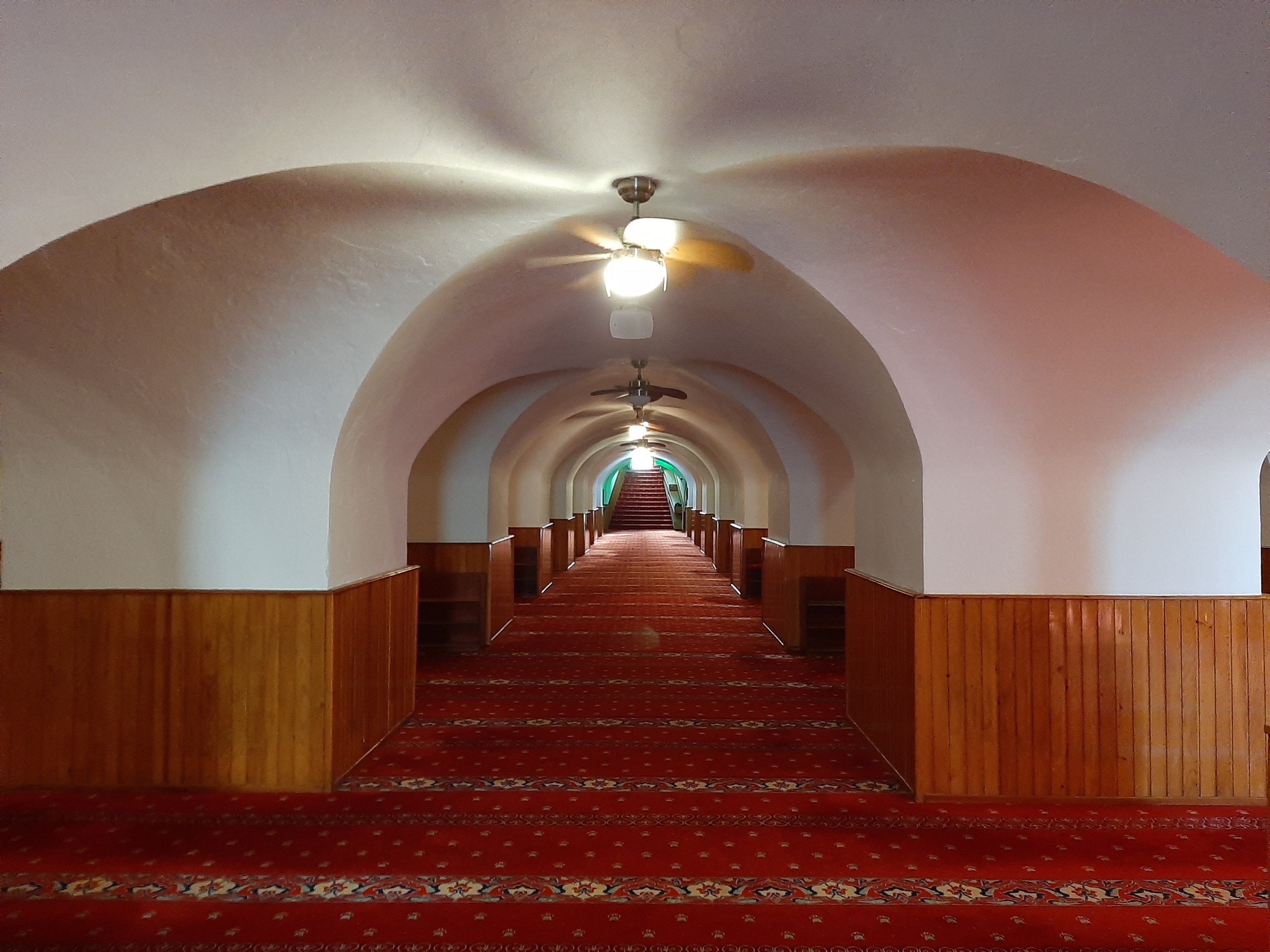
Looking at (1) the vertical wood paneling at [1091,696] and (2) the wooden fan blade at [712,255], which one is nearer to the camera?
(2) the wooden fan blade at [712,255]

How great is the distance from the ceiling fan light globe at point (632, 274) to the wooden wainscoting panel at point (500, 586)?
6152mm

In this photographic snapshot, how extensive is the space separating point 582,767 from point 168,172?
413 centimetres

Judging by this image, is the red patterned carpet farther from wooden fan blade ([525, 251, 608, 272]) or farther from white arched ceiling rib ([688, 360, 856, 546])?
white arched ceiling rib ([688, 360, 856, 546])

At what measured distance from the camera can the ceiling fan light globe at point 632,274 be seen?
3844mm

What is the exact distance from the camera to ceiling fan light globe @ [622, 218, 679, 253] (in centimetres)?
369

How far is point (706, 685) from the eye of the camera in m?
7.57

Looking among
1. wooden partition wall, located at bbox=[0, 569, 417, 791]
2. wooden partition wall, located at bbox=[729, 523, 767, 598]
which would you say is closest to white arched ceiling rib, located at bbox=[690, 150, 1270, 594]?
wooden partition wall, located at bbox=[0, 569, 417, 791]

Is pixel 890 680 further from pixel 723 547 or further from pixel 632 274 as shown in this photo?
pixel 723 547

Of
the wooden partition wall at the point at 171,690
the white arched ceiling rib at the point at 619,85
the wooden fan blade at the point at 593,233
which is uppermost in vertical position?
the wooden fan blade at the point at 593,233

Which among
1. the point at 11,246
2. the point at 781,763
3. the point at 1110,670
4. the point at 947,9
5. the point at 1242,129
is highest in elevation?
the point at 947,9

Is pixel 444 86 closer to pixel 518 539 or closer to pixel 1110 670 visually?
pixel 1110 670

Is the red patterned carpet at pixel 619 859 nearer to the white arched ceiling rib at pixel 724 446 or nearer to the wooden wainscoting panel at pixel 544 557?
the white arched ceiling rib at pixel 724 446

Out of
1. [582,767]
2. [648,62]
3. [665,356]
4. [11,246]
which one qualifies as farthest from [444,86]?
[665,356]

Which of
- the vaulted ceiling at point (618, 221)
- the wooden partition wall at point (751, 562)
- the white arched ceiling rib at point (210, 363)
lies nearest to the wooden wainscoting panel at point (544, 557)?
the wooden partition wall at point (751, 562)
